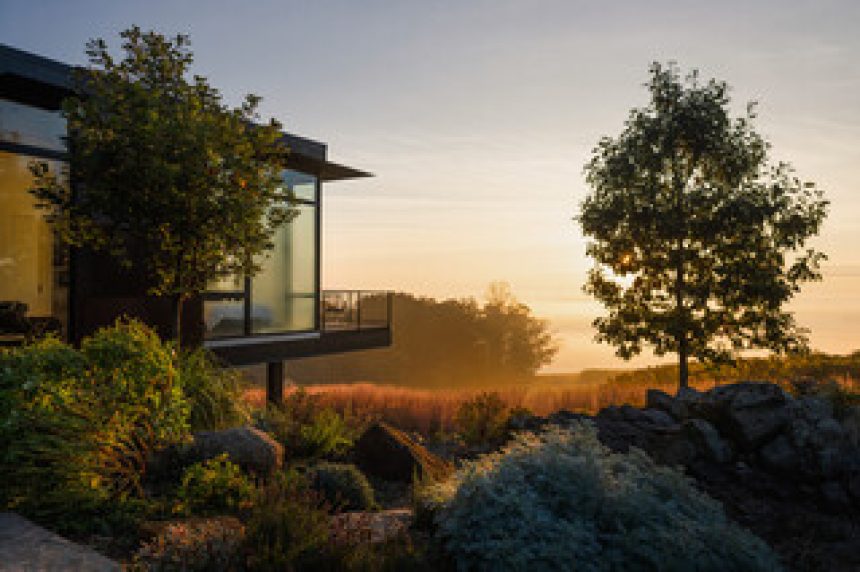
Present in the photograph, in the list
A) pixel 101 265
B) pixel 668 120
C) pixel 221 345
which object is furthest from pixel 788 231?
pixel 101 265

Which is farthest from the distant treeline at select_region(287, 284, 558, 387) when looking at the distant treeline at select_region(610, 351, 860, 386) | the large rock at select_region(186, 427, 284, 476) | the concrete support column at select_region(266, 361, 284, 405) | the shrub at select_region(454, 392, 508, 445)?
the large rock at select_region(186, 427, 284, 476)

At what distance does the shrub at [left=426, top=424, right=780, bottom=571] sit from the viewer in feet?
14.9

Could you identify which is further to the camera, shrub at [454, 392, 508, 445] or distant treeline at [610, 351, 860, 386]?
distant treeline at [610, 351, 860, 386]

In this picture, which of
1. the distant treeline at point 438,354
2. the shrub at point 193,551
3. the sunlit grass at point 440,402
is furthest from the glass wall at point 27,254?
the distant treeline at point 438,354

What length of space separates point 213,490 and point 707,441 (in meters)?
5.35

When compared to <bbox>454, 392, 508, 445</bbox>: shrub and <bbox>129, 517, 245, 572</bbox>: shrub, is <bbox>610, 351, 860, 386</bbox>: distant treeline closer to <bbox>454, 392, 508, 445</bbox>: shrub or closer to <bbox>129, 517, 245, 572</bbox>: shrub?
<bbox>454, 392, 508, 445</bbox>: shrub

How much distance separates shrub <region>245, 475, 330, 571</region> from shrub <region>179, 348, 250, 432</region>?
133 inches

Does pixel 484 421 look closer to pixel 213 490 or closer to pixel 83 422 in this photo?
pixel 213 490

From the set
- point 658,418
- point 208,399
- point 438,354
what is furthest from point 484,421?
point 438,354

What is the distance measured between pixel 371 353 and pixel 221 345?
3739 cm

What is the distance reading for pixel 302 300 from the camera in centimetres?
1572

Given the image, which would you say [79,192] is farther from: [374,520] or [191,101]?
[374,520]

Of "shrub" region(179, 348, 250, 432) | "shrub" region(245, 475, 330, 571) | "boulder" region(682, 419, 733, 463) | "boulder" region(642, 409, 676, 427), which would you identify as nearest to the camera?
"shrub" region(245, 475, 330, 571)

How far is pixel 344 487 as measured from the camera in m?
6.97
